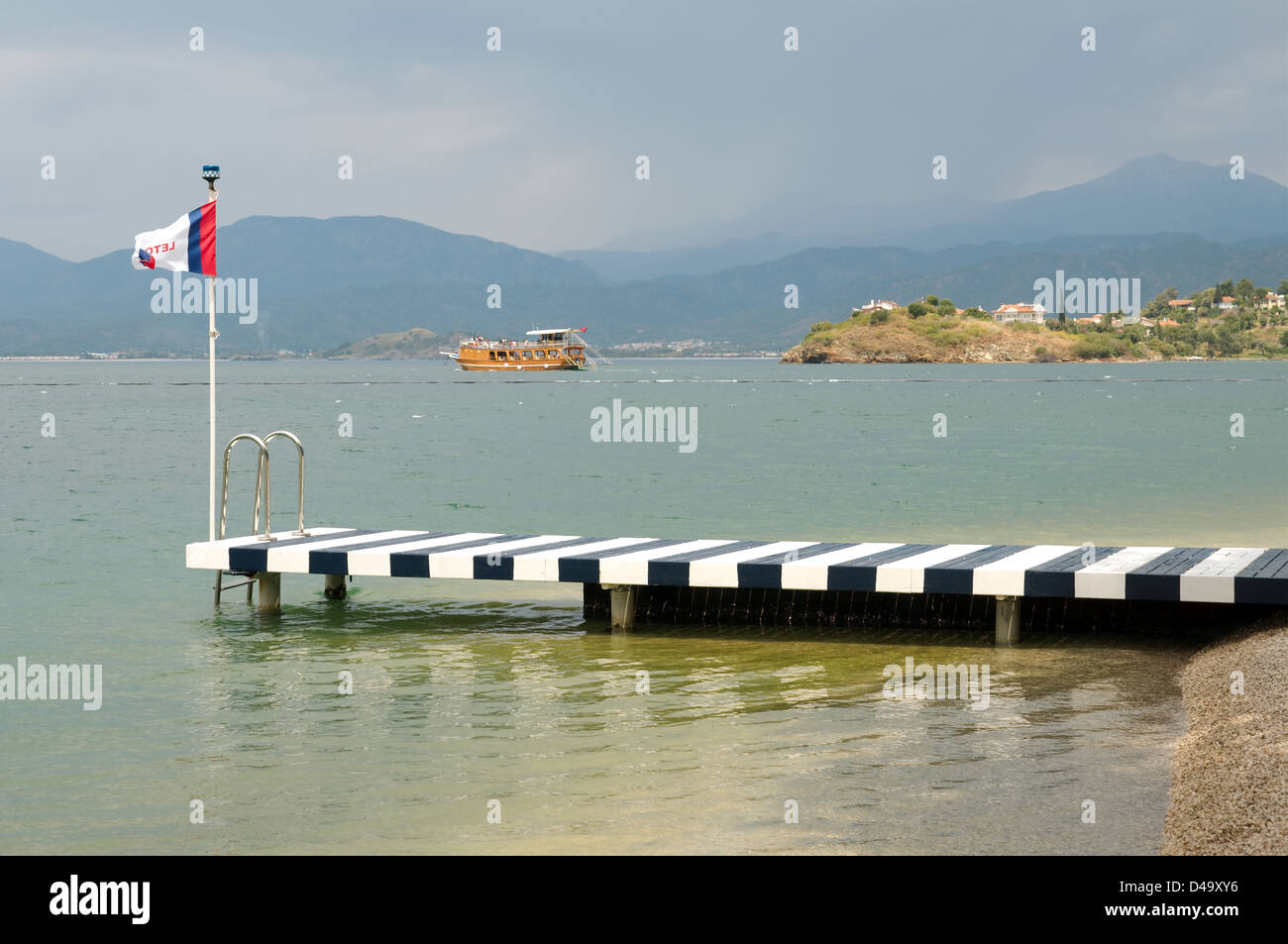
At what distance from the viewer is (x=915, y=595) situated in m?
15.1

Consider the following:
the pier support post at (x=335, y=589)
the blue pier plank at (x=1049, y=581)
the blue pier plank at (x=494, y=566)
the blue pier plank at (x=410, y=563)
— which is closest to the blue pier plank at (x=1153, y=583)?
the blue pier plank at (x=1049, y=581)

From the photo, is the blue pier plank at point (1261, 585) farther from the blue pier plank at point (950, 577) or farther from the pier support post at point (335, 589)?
the pier support post at point (335, 589)

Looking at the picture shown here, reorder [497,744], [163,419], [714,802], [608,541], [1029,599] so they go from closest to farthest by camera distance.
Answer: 1. [714,802]
2. [497,744]
3. [1029,599]
4. [608,541]
5. [163,419]

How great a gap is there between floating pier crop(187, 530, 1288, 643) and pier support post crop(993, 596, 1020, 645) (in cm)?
1

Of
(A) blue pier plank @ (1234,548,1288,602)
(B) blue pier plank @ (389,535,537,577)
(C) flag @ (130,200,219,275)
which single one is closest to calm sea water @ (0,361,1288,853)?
(B) blue pier plank @ (389,535,537,577)

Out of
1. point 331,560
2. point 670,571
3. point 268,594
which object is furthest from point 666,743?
point 268,594

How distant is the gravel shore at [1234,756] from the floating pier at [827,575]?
1.14 meters

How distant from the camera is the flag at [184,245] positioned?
14.8 meters

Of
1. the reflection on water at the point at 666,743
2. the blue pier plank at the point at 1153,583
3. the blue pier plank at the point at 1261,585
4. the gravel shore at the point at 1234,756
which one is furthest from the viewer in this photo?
the blue pier plank at the point at 1153,583

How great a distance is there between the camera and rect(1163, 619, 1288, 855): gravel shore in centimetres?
736

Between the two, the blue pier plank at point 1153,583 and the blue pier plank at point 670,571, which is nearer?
the blue pier plank at point 1153,583

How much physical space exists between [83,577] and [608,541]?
887 centimetres
